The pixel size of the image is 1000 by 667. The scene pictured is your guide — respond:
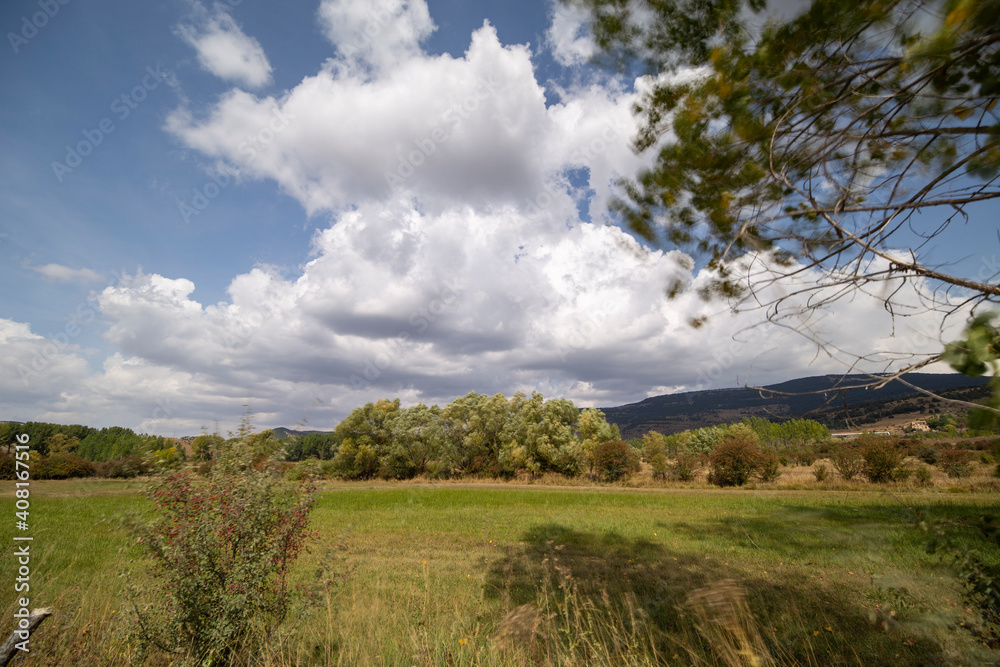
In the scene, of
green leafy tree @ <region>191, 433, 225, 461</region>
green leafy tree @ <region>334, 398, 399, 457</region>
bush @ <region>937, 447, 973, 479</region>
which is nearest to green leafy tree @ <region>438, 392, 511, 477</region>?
green leafy tree @ <region>334, 398, 399, 457</region>

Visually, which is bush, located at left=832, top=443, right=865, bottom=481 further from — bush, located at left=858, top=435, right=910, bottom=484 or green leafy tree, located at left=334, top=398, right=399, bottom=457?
green leafy tree, located at left=334, top=398, right=399, bottom=457

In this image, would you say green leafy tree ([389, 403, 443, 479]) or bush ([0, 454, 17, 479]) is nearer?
bush ([0, 454, 17, 479])

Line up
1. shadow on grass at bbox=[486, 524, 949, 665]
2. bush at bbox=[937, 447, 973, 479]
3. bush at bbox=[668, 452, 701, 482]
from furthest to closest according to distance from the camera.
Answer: bush at bbox=[668, 452, 701, 482]
bush at bbox=[937, 447, 973, 479]
shadow on grass at bbox=[486, 524, 949, 665]

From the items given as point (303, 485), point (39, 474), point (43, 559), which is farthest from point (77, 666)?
point (39, 474)

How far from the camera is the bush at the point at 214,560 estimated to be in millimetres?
3230

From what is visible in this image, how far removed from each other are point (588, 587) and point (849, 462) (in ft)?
68.2

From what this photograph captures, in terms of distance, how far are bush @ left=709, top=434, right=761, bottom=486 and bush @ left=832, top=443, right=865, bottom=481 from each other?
346 centimetres

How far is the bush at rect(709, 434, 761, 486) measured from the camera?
21859 millimetres

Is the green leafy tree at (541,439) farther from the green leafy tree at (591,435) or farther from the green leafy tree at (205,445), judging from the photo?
the green leafy tree at (205,445)

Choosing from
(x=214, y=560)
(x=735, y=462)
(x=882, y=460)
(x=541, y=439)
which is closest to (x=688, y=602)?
(x=214, y=560)

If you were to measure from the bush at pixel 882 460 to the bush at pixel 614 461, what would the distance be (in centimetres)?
1225

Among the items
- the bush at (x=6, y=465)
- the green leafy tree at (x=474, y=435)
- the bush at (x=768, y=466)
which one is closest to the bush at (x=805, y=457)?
the bush at (x=768, y=466)

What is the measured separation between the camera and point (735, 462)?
22125 millimetres

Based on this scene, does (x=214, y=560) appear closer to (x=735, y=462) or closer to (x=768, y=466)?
Result: (x=735, y=462)
